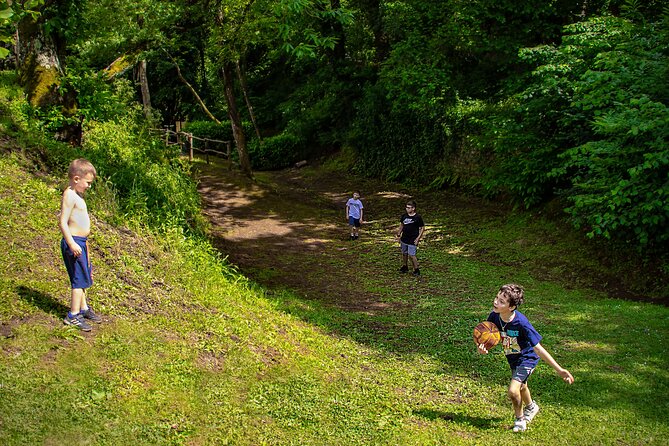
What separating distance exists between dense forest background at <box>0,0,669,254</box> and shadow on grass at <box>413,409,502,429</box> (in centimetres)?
534

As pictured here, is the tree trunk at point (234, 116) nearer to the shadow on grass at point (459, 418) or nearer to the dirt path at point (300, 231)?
the dirt path at point (300, 231)

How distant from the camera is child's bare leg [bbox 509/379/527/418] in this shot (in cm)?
562

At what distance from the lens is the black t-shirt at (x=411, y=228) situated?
41.5ft

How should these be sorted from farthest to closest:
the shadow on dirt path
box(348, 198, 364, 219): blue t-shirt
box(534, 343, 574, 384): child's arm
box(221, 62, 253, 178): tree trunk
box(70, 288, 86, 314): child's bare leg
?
box(221, 62, 253, 178): tree trunk → box(348, 198, 364, 219): blue t-shirt → the shadow on dirt path → box(70, 288, 86, 314): child's bare leg → box(534, 343, 574, 384): child's arm

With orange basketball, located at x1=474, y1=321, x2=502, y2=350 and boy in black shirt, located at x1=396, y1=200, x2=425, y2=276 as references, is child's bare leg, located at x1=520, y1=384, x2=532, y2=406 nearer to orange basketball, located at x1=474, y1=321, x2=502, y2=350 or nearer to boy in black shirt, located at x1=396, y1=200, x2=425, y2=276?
orange basketball, located at x1=474, y1=321, x2=502, y2=350

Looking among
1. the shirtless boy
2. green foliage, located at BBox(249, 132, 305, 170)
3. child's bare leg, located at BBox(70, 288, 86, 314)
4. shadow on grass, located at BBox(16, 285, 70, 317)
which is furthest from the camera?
green foliage, located at BBox(249, 132, 305, 170)

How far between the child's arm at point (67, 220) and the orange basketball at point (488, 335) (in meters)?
4.08

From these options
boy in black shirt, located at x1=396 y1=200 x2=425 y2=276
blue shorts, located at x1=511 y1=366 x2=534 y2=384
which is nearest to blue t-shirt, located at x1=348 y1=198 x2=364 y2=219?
boy in black shirt, located at x1=396 y1=200 x2=425 y2=276

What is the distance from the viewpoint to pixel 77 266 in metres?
5.87

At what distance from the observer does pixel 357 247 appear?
52.1ft

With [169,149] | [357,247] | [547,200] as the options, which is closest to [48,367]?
[357,247]

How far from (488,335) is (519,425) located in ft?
3.31

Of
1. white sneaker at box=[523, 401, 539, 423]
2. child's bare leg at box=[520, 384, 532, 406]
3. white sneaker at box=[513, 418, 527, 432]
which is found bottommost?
white sneaker at box=[513, 418, 527, 432]

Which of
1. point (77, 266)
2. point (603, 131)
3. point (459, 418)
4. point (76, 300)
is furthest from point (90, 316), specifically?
point (603, 131)
